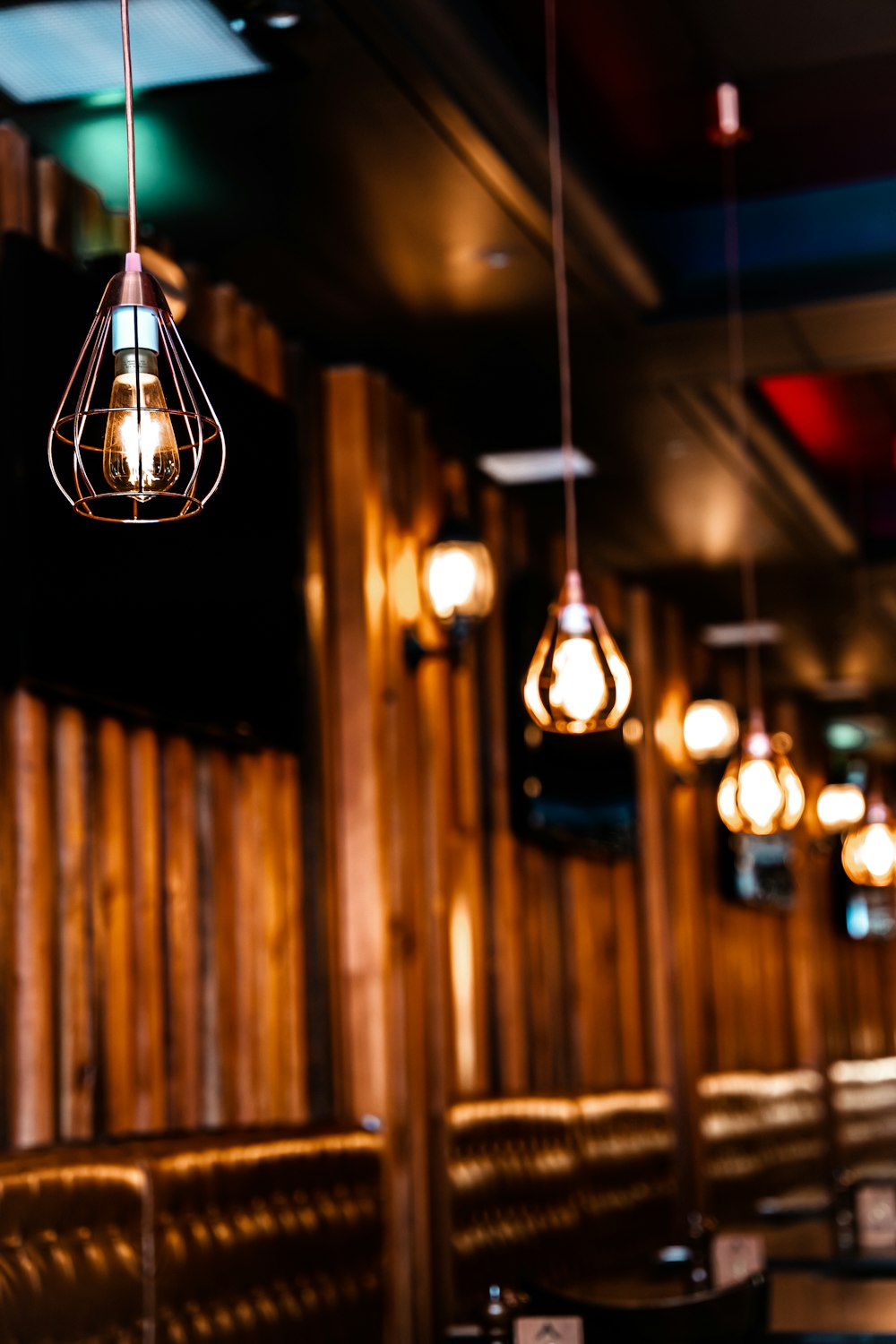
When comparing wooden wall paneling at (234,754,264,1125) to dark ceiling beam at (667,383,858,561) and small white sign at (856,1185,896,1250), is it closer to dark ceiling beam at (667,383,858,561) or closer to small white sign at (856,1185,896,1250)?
small white sign at (856,1185,896,1250)

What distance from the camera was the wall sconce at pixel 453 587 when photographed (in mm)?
5918

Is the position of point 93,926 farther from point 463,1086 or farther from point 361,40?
point 463,1086

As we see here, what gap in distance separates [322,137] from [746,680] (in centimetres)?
724

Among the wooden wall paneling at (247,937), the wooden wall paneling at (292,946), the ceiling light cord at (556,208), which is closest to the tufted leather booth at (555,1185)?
the wooden wall paneling at (292,946)

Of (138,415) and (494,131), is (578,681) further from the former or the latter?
(138,415)

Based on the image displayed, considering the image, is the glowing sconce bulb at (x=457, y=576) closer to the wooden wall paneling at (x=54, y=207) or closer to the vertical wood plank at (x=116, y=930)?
the vertical wood plank at (x=116, y=930)

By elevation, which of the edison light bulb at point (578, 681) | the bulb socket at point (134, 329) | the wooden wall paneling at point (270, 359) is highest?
the wooden wall paneling at point (270, 359)

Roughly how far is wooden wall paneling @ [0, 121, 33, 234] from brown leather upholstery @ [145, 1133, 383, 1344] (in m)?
1.99

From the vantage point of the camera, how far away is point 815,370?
231 inches

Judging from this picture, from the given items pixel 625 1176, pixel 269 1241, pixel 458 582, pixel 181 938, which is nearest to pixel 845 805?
pixel 625 1176

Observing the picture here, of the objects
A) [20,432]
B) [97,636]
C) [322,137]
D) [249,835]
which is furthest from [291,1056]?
[322,137]

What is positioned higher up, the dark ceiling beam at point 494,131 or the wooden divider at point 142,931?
the dark ceiling beam at point 494,131

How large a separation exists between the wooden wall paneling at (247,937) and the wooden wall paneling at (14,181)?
153cm

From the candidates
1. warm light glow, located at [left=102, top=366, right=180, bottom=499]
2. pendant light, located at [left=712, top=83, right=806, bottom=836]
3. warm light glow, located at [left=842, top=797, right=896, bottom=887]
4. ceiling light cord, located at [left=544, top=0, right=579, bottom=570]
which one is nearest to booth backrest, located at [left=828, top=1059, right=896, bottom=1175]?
warm light glow, located at [left=842, top=797, right=896, bottom=887]
